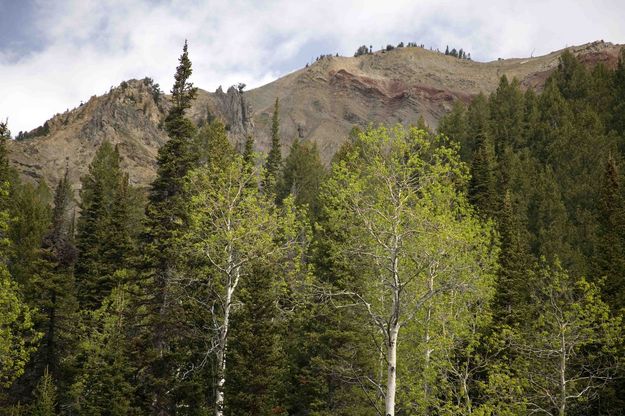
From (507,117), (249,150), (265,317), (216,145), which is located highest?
(507,117)

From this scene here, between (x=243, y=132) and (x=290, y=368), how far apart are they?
121 metres

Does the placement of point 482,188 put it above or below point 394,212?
above

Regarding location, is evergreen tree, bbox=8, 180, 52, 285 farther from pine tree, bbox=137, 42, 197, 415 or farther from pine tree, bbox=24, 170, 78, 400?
pine tree, bbox=137, 42, 197, 415

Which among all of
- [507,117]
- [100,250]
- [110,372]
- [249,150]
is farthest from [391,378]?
[507,117]

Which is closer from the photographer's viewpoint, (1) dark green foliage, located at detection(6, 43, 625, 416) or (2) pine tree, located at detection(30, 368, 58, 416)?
(1) dark green foliage, located at detection(6, 43, 625, 416)

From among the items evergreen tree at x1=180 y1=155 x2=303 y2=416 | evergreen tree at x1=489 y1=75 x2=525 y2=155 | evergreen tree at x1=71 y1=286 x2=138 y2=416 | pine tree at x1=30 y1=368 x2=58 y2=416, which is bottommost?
pine tree at x1=30 y1=368 x2=58 y2=416

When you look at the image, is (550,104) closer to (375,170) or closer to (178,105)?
(178,105)

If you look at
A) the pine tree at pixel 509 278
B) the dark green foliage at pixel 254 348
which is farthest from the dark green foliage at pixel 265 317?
the pine tree at pixel 509 278

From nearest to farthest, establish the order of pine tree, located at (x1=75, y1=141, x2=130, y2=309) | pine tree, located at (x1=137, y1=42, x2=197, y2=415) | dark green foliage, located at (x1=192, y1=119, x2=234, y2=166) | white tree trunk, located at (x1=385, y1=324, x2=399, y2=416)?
white tree trunk, located at (x1=385, y1=324, x2=399, y2=416), pine tree, located at (x1=137, y1=42, x2=197, y2=415), pine tree, located at (x1=75, y1=141, x2=130, y2=309), dark green foliage, located at (x1=192, y1=119, x2=234, y2=166)

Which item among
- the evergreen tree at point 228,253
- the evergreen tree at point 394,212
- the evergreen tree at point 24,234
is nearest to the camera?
the evergreen tree at point 394,212

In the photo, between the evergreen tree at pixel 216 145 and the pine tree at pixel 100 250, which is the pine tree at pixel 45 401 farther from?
the evergreen tree at pixel 216 145

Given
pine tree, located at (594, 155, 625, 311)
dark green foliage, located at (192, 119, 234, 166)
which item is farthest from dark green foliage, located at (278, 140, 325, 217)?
pine tree, located at (594, 155, 625, 311)

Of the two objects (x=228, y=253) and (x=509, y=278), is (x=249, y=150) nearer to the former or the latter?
(x=509, y=278)

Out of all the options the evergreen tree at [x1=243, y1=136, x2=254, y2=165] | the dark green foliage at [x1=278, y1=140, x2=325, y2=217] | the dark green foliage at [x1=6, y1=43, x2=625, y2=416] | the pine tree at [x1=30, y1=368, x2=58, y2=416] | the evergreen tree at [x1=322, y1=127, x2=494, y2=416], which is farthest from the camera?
the dark green foliage at [x1=278, y1=140, x2=325, y2=217]
